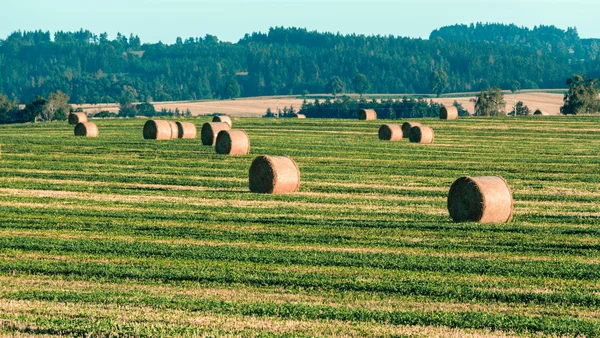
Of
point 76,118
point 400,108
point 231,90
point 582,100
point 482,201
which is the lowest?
point 482,201

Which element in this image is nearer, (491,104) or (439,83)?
(491,104)

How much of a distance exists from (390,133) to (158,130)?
13952 millimetres

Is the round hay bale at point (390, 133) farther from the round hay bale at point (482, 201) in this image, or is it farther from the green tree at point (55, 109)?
the green tree at point (55, 109)

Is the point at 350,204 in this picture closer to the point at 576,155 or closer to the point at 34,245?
the point at 34,245

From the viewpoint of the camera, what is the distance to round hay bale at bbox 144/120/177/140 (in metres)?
58.1

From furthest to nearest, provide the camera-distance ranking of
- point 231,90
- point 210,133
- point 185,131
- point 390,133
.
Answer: point 231,90
point 185,131
point 390,133
point 210,133

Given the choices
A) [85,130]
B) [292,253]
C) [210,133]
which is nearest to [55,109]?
[85,130]

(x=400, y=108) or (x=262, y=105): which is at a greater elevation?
(x=262, y=105)

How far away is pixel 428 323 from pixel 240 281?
14.7 feet

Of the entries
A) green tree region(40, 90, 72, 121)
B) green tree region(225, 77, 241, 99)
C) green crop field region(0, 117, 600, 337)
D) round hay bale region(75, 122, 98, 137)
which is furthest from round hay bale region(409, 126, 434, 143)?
green tree region(225, 77, 241, 99)

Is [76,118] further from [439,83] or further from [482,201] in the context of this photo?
[439,83]

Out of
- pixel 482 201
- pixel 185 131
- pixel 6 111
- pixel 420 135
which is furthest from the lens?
pixel 6 111

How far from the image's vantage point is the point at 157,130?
190 feet

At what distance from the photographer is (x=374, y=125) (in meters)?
74.7
